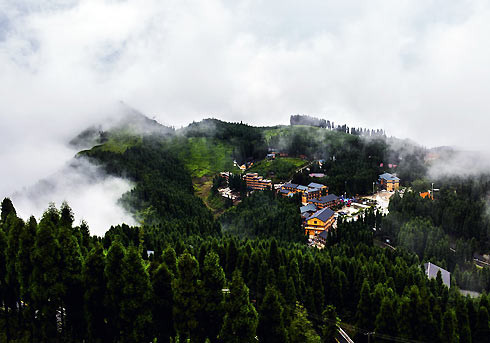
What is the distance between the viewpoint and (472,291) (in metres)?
64.7

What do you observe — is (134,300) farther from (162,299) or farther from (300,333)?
(300,333)

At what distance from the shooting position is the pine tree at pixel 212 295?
26.7m

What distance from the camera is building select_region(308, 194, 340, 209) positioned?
119188 mm

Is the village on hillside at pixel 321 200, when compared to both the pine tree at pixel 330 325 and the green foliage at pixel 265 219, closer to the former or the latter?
the green foliage at pixel 265 219

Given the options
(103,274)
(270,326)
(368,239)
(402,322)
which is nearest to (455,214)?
(368,239)

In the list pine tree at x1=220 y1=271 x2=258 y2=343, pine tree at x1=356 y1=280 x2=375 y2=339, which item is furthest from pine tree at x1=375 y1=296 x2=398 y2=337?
pine tree at x1=220 y1=271 x2=258 y2=343

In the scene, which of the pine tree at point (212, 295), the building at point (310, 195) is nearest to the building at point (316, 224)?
the building at point (310, 195)

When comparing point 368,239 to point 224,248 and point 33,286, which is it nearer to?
point 224,248

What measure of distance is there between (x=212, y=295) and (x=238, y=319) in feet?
9.88

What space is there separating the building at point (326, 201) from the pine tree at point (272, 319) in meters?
92.7

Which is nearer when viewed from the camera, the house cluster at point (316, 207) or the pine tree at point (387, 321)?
the pine tree at point (387, 321)

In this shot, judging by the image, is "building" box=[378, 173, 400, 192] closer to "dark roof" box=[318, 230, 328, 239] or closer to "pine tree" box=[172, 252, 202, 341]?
"dark roof" box=[318, 230, 328, 239]

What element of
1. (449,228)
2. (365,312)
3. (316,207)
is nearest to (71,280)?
(365,312)

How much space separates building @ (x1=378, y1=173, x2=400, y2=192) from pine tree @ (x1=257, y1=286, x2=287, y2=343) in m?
133
